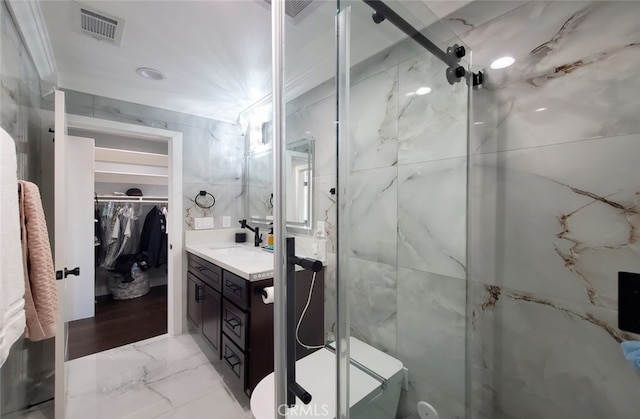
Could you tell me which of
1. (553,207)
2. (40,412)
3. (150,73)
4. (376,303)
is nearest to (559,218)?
(553,207)

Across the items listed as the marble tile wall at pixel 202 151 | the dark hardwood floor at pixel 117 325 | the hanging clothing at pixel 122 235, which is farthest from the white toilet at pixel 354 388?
the hanging clothing at pixel 122 235

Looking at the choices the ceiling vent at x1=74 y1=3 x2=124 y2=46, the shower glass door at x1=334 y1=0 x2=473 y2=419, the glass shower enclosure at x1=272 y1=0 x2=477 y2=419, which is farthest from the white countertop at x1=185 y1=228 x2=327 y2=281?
the ceiling vent at x1=74 y1=3 x2=124 y2=46

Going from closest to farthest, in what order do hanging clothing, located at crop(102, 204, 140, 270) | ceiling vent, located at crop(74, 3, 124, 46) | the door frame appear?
ceiling vent, located at crop(74, 3, 124, 46), the door frame, hanging clothing, located at crop(102, 204, 140, 270)

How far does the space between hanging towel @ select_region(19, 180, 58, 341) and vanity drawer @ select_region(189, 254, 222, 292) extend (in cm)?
84

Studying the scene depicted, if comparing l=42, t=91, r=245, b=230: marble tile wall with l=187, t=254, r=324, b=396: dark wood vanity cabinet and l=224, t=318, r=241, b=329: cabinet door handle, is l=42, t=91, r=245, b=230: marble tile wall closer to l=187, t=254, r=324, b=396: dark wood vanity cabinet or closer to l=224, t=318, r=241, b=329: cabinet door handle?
l=187, t=254, r=324, b=396: dark wood vanity cabinet

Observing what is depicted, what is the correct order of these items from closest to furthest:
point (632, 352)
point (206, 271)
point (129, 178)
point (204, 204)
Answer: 1. point (632, 352)
2. point (206, 271)
3. point (204, 204)
4. point (129, 178)

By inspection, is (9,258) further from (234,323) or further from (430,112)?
(430,112)

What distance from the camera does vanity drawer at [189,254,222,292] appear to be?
184cm

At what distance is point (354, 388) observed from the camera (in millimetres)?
912

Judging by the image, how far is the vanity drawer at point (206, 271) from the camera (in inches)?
72.3

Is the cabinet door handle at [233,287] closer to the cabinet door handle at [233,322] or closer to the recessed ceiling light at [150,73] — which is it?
the cabinet door handle at [233,322]

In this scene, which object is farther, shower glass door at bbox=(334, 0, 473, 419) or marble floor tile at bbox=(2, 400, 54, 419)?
marble floor tile at bbox=(2, 400, 54, 419)

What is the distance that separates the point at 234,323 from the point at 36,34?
1912 mm

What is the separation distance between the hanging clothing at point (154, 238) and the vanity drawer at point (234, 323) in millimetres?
2398
